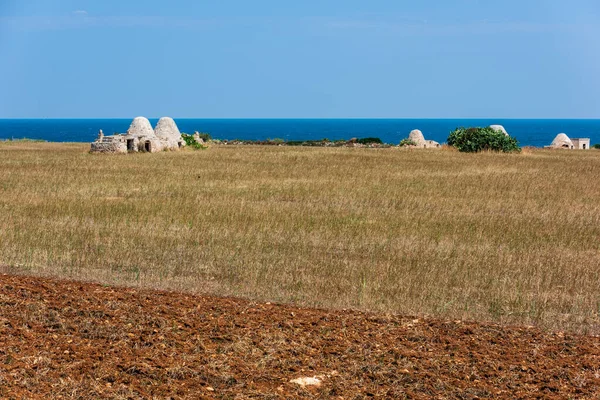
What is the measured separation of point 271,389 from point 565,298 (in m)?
6.33

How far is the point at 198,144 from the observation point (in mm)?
54750

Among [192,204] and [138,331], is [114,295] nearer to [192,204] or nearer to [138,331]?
[138,331]

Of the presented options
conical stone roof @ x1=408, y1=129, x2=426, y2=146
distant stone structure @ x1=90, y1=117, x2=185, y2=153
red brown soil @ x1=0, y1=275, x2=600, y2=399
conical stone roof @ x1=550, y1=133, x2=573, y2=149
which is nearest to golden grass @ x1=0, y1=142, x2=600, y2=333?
red brown soil @ x1=0, y1=275, x2=600, y2=399

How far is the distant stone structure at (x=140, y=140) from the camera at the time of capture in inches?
1861

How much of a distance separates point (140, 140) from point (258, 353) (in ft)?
138

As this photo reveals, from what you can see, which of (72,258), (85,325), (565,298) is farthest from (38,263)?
(565,298)

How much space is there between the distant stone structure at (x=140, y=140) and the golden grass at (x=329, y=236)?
12.1 m

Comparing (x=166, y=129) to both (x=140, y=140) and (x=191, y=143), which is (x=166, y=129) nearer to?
(x=191, y=143)

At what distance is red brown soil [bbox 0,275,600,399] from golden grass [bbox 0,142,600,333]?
143 cm

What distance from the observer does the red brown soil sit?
7.52 metres

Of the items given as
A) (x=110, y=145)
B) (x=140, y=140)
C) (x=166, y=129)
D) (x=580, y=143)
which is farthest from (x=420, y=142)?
(x=110, y=145)

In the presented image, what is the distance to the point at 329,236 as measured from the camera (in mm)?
17578

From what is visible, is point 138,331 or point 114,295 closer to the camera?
point 138,331

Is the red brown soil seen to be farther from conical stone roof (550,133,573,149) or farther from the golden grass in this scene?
conical stone roof (550,133,573,149)
